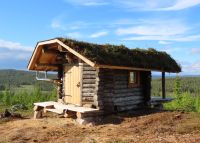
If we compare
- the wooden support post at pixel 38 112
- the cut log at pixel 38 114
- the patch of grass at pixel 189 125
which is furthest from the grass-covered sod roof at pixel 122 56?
the cut log at pixel 38 114

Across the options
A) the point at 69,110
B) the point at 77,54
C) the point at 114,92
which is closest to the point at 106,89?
the point at 114,92

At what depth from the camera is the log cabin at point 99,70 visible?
19.5 meters

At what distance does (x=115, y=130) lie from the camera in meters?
16.7

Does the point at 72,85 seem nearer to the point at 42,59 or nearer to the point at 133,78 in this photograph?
the point at 42,59

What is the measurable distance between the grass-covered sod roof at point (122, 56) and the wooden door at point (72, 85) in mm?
1591

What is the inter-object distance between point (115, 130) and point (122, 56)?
16.8ft

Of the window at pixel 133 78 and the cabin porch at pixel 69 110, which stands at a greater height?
the window at pixel 133 78

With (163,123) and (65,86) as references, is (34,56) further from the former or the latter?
(163,123)

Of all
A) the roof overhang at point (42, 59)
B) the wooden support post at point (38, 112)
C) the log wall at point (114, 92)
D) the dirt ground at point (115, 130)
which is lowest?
the dirt ground at point (115, 130)

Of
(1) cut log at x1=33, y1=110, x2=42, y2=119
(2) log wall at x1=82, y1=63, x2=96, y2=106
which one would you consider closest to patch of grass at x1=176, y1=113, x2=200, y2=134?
(2) log wall at x1=82, y1=63, x2=96, y2=106

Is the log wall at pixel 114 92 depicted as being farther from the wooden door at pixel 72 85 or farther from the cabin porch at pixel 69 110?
the wooden door at pixel 72 85

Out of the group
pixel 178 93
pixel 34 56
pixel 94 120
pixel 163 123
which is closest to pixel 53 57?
pixel 34 56

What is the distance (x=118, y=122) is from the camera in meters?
18.6

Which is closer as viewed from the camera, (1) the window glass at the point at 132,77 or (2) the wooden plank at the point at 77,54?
(2) the wooden plank at the point at 77,54
